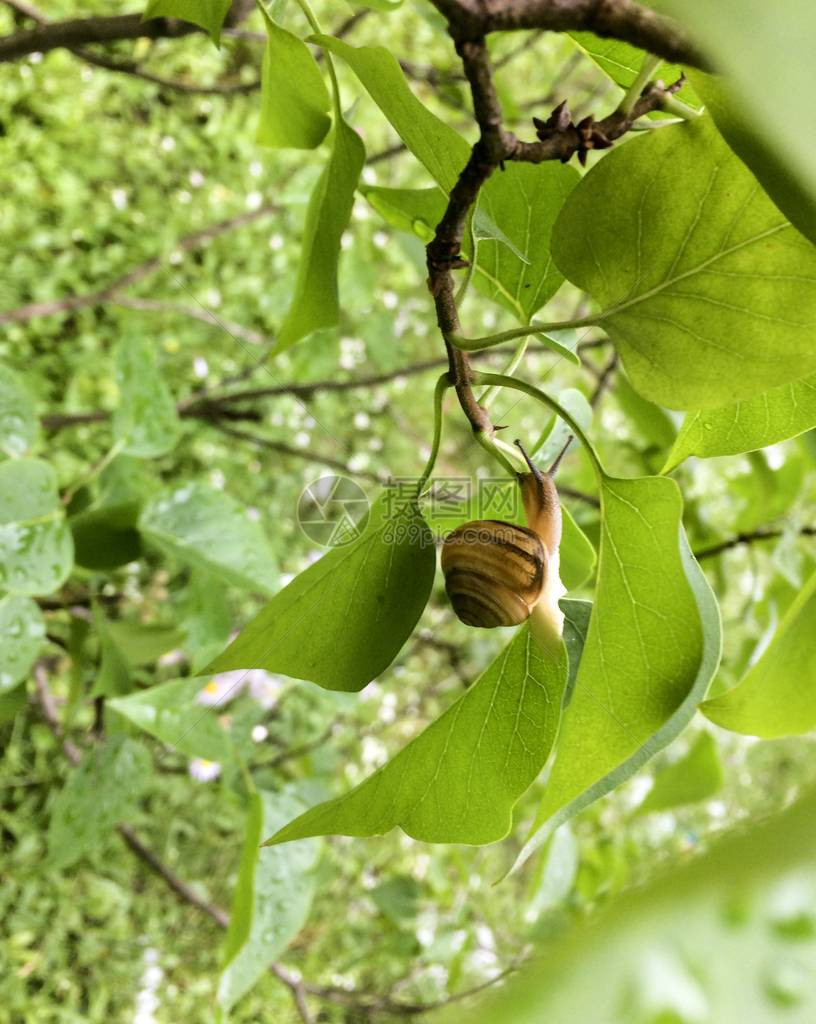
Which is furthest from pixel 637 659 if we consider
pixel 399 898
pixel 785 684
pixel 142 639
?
pixel 399 898

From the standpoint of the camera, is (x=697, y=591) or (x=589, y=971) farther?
(x=697, y=591)

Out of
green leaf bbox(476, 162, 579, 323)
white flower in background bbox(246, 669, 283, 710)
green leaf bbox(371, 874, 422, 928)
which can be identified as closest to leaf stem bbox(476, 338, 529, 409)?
green leaf bbox(476, 162, 579, 323)

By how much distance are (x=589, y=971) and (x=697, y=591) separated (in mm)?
129

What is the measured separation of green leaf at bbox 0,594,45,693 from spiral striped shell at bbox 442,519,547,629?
0.27 m

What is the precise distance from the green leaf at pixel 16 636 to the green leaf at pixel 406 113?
0.30 m

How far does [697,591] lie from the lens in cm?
18

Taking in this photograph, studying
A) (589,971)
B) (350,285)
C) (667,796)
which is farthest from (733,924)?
(350,285)

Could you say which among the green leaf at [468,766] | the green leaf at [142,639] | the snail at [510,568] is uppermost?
the snail at [510,568]

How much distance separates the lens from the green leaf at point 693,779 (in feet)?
1.65

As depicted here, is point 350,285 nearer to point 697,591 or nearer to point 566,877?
point 566,877

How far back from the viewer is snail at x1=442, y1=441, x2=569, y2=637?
20cm

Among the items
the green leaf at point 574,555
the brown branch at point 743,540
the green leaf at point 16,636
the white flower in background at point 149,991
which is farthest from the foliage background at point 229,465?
the green leaf at point 574,555

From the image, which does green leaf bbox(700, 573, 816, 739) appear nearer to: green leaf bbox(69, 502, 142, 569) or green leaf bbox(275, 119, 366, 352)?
green leaf bbox(275, 119, 366, 352)

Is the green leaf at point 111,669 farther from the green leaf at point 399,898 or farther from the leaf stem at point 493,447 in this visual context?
the green leaf at point 399,898
